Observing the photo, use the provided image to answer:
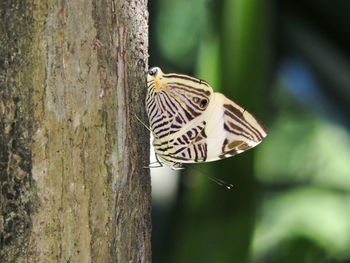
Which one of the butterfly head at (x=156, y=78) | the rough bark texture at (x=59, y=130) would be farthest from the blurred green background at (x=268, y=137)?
the rough bark texture at (x=59, y=130)

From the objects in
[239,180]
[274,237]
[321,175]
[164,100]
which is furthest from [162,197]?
[164,100]

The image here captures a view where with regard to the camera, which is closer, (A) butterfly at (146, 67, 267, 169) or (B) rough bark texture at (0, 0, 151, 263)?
(B) rough bark texture at (0, 0, 151, 263)

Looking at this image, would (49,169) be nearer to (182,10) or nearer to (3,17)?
(3,17)

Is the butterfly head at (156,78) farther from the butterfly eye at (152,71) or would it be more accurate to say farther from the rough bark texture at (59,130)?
the rough bark texture at (59,130)

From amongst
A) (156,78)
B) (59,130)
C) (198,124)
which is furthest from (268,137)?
(59,130)

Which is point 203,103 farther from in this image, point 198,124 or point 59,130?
point 59,130

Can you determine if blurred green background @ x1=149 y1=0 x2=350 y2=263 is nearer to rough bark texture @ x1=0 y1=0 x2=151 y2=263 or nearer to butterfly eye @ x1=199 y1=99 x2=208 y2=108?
butterfly eye @ x1=199 y1=99 x2=208 y2=108

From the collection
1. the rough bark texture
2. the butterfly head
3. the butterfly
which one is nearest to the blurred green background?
the butterfly
